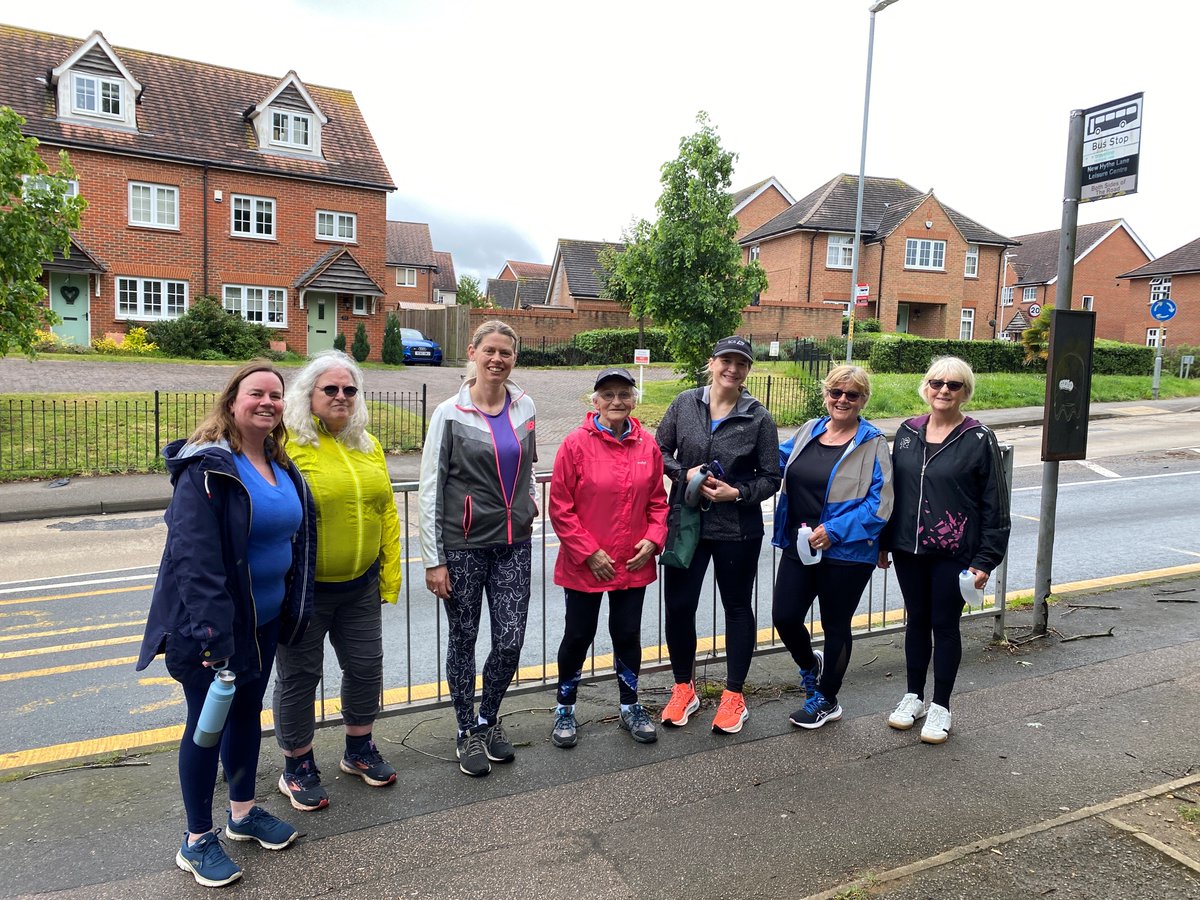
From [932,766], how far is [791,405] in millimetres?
18151

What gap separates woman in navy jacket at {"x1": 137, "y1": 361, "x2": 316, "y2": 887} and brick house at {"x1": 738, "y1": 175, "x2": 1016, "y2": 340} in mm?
34557

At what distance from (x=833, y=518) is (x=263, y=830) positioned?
9.34 ft

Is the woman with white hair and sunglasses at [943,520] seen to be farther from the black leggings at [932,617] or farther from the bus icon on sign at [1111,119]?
the bus icon on sign at [1111,119]

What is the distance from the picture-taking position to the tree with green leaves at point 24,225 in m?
12.3

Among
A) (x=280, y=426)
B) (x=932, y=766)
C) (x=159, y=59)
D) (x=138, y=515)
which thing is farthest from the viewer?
(x=159, y=59)

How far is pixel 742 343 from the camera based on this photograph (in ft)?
14.0

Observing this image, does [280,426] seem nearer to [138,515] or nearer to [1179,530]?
[138,515]

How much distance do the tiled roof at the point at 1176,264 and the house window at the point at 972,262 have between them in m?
12.1

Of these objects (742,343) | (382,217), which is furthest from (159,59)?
(742,343)

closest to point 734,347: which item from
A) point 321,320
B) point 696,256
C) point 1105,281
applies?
point 696,256

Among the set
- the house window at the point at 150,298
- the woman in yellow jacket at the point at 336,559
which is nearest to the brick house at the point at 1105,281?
the house window at the point at 150,298

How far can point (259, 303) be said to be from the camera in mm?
29016

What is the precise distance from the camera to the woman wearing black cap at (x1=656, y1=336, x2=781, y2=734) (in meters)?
4.17

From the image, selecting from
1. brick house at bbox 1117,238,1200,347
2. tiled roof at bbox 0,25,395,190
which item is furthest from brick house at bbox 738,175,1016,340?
tiled roof at bbox 0,25,395,190
